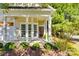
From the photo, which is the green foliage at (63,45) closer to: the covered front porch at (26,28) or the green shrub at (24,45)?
the covered front porch at (26,28)

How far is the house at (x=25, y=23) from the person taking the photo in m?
5.45

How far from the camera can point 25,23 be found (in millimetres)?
5473

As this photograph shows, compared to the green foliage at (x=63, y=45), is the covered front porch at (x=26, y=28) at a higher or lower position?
higher

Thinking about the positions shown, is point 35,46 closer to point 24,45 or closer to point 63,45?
point 24,45

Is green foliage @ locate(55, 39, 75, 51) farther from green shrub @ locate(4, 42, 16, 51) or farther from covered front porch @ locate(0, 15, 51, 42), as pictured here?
green shrub @ locate(4, 42, 16, 51)

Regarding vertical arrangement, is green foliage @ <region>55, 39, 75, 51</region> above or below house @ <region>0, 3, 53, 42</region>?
below

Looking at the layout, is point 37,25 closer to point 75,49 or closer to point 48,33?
point 48,33

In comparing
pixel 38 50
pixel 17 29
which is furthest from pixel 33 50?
pixel 17 29

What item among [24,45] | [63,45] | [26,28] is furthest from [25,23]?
[63,45]

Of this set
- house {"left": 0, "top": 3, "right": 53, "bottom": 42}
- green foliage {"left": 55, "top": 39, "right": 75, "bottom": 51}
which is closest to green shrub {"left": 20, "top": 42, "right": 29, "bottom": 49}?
house {"left": 0, "top": 3, "right": 53, "bottom": 42}

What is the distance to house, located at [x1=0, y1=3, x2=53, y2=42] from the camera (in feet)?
17.9

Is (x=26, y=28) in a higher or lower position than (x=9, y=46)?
higher

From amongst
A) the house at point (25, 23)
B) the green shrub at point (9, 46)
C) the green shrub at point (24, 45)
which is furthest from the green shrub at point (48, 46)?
the green shrub at point (9, 46)

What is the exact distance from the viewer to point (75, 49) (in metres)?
5.50
